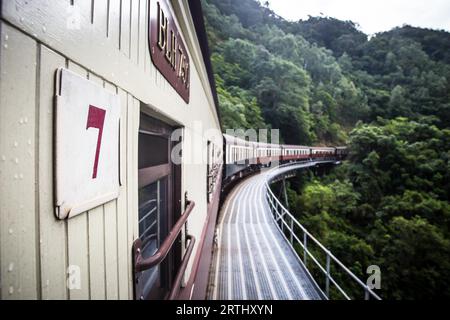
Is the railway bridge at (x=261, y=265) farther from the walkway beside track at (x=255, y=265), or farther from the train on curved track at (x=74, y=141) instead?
the train on curved track at (x=74, y=141)

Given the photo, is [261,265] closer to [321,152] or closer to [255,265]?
[255,265]

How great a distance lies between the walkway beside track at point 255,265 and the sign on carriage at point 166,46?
3613 millimetres

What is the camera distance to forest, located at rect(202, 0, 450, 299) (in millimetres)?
14180

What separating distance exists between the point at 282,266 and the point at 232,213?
4.18m

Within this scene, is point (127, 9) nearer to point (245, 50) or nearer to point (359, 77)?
point (245, 50)

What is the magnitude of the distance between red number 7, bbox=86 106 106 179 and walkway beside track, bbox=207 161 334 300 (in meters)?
3.86

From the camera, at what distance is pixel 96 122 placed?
0.75 m

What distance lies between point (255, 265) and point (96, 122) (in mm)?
4970

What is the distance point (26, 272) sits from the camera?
512 mm

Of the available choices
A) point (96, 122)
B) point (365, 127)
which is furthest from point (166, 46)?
point (365, 127)

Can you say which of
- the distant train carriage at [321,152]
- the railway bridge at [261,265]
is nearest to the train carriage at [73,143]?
the railway bridge at [261,265]

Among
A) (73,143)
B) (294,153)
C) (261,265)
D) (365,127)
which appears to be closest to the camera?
(73,143)

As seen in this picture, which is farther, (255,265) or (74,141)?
(255,265)
